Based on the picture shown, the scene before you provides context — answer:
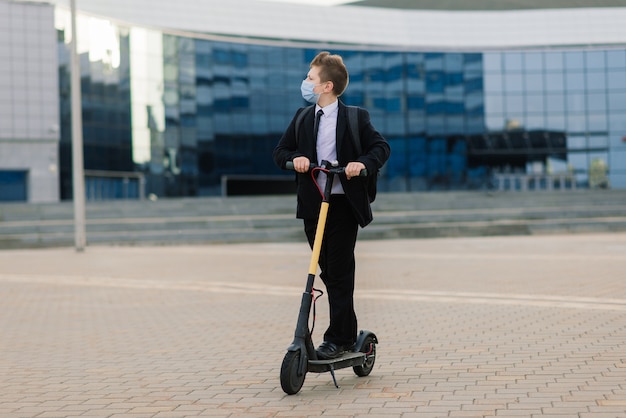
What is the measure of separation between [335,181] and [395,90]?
51.8 meters

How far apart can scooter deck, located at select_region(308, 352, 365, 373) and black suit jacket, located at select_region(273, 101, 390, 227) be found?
0.72 m

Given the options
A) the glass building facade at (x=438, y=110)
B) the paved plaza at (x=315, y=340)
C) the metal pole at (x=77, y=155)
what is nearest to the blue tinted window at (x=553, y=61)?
the glass building facade at (x=438, y=110)

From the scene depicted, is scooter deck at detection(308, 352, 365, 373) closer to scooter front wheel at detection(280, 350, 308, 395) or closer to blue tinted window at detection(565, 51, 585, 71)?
scooter front wheel at detection(280, 350, 308, 395)

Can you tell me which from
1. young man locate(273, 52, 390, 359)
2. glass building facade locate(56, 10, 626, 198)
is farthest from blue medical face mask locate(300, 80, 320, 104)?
glass building facade locate(56, 10, 626, 198)

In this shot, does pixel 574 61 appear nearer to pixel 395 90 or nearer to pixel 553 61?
pixel 553 61

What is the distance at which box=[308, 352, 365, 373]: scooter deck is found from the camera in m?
4.84

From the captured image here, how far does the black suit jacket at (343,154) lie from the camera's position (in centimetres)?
497

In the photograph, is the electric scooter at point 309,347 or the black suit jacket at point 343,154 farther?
the black suit jacket at point 343,154

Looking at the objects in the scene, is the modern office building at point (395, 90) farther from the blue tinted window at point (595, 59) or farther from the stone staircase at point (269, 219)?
the stone staircase at point (269, 219)

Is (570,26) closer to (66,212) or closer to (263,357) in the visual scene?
(66,212)

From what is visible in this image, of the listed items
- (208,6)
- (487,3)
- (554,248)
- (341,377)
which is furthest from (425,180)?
(341,377)

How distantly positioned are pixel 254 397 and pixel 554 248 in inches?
606

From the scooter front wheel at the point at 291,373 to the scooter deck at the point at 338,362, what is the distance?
0.10m

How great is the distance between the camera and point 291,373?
4.68m
